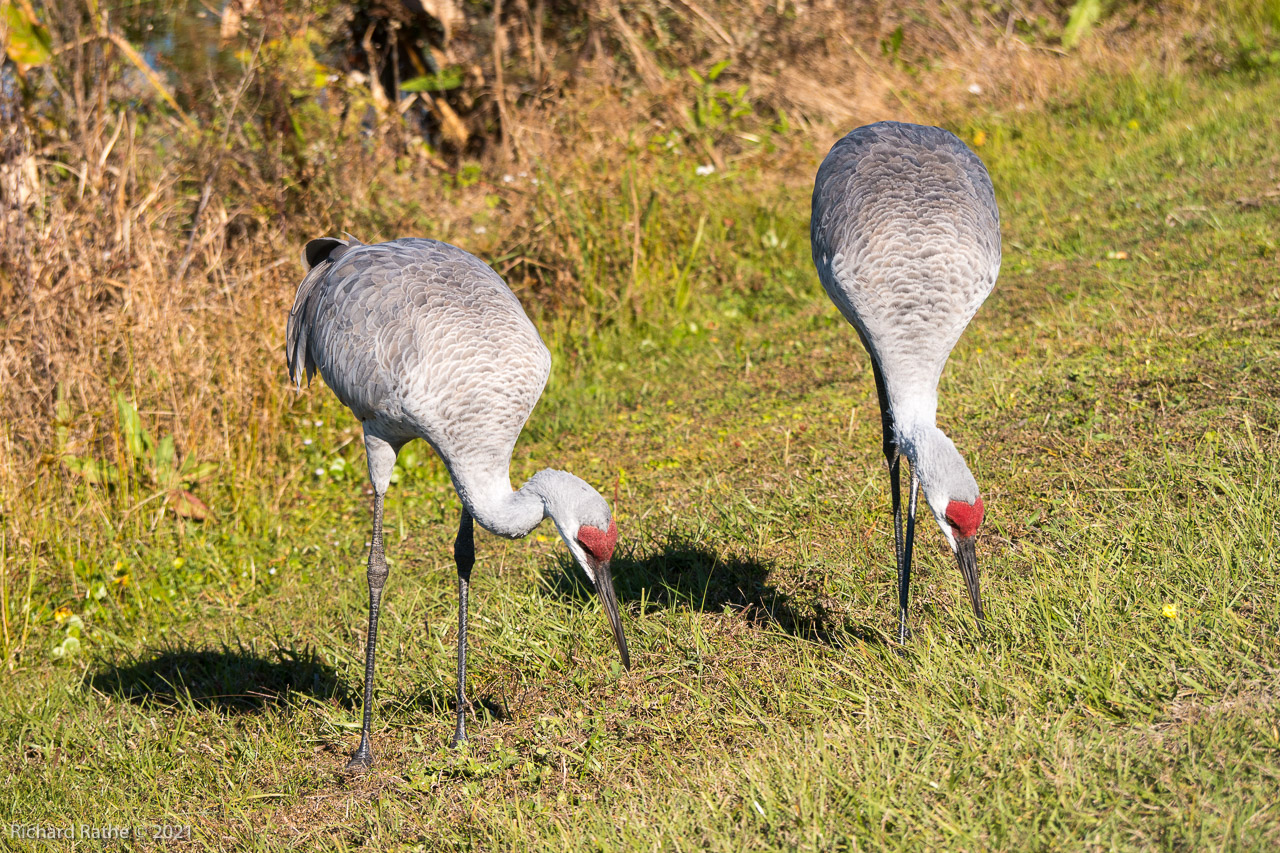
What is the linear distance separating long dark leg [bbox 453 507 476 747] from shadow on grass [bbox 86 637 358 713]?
58cm

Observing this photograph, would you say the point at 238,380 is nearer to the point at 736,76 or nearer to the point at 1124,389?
the point at 1124,389

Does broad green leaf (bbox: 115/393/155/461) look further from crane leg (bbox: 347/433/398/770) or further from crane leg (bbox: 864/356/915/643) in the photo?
crane leg (bbox: 864/356/915/643)

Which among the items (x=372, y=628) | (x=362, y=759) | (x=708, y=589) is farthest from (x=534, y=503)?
(x=362, y=759)

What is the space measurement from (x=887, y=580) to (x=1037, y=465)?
0.96 m

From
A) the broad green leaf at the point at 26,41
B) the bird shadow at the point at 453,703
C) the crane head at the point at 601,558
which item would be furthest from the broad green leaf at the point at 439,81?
the crane head at the point at 601,558

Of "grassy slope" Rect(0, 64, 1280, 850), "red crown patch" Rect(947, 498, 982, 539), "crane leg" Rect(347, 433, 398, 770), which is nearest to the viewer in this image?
"grassy slope" Rect(0, 64, 1280, 850)

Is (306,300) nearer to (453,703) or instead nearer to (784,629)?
(453,703)

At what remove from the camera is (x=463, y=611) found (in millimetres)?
4012

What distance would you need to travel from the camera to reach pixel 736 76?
977cm

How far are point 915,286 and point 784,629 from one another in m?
1.30

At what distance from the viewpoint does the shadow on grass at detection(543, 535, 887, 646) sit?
3.90m

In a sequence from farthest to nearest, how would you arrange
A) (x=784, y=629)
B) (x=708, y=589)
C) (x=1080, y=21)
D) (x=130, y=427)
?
1. (x=1080, y=21)
2. (x=130, y=427)
3. (x=708, y=589)
4. (x=784, y=629)

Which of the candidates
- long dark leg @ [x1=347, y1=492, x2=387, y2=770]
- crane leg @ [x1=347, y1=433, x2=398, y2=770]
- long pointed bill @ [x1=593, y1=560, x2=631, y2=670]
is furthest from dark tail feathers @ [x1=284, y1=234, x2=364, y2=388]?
long pointed bill @ [x1=593, y1=560, x2=631, y2=670]

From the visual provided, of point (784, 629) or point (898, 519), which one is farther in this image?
point (898, 519)
